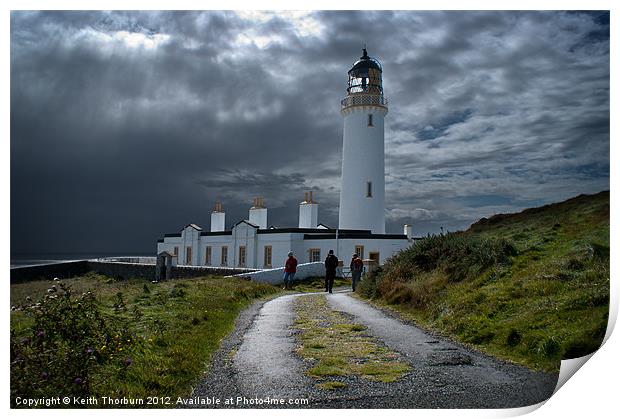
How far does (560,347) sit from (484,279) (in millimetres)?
3748

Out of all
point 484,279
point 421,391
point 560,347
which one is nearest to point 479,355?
point 560,347

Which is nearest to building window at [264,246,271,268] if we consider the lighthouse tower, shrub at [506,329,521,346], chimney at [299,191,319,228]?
chimney at [299,191,319,228]

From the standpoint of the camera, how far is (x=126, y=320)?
29.1ft

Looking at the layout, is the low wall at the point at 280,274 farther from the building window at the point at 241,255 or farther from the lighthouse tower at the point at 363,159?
the building window at the point at 241,255

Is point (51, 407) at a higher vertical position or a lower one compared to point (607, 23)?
lower

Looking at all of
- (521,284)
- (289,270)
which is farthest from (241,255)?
(521,284)

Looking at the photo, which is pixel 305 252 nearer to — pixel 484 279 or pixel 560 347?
pixel 484 279

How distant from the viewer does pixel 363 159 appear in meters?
27.5

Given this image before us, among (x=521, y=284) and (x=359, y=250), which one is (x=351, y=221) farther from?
(x=521, y=284)

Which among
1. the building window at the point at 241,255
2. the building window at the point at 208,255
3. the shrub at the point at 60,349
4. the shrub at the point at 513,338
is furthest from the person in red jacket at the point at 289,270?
the shrub at the point at 513,338

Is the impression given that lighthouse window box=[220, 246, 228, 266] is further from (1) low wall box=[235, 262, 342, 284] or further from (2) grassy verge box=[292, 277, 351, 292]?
(2) grassy verge box=[292, 277, 351, 292]

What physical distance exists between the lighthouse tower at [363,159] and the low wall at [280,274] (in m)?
3.27

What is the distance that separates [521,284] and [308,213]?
739 inches

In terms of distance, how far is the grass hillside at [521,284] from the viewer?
24.5ft
